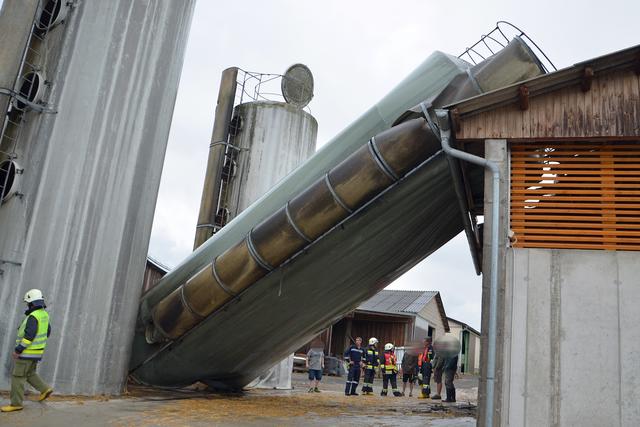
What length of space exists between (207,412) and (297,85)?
394 inches

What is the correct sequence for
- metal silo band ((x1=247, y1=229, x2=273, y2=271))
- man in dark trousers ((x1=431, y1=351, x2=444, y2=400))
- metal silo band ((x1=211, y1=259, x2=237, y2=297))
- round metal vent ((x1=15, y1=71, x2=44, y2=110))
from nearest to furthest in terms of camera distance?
metal silo band ((x1=247, y1=229, x2=273, y2=271))
metal silo band ((x1=211, y1=259, x2=237, y2=297))
round metal vent ((x1=15, y1=71, x2=44, y2=110))
man in dark trousers ((x1=431, y1=351, x2=444, y2=400))

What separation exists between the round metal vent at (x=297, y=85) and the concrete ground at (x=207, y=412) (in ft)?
26.7

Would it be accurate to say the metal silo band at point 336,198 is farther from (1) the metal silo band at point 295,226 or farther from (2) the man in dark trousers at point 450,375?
(2) the man in dark trousers at point 450,375

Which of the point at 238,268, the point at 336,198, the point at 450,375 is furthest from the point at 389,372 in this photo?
the point at 336,198

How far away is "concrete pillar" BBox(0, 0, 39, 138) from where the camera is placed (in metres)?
8.97

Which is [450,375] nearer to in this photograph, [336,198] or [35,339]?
[336,198]

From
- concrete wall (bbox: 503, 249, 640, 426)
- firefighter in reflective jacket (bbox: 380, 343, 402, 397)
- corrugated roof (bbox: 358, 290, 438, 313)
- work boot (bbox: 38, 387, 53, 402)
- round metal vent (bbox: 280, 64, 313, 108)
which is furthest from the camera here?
corrugated roof (bbox: 358, 290, 438, 313)

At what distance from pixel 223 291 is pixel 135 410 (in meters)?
2.14

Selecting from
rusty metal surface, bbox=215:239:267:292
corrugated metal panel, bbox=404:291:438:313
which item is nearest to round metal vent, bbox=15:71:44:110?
rusty metal surface, bbox=215:239:267:292

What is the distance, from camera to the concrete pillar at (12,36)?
353 inches

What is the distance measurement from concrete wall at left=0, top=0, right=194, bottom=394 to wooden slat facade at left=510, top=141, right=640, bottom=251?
255 inches

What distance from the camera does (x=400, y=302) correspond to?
32812 mm

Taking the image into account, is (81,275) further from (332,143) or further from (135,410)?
(332,143)

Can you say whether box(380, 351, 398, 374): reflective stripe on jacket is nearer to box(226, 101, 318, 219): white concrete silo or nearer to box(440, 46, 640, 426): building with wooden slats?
box(226, 101, 318, 219): white concrete silo
